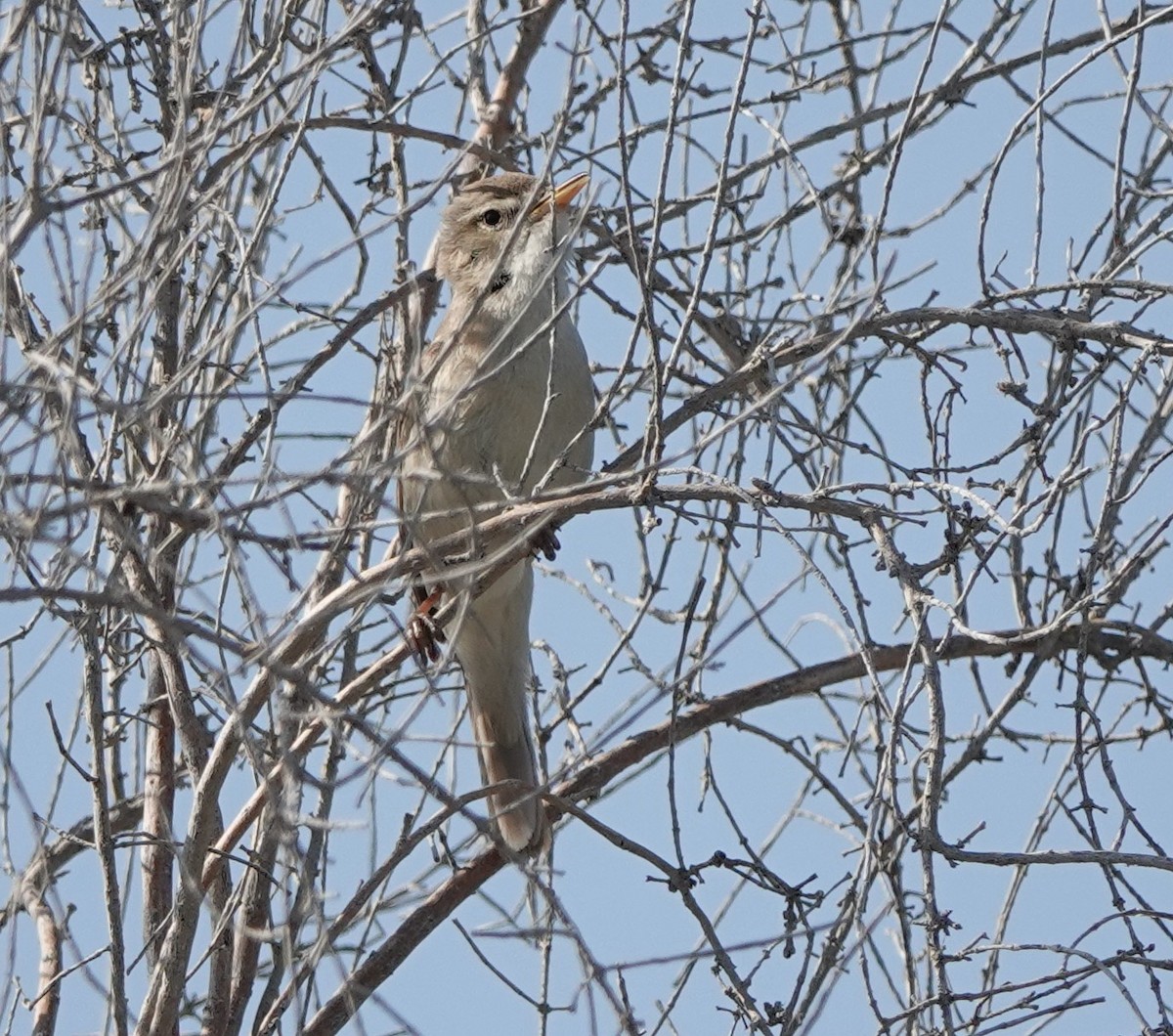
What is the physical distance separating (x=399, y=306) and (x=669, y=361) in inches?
55.7

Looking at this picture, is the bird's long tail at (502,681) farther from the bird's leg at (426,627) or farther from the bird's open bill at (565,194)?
the bird's open bill at (565,194)

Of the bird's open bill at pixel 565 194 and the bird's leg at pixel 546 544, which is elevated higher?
the bird's open bill at pixel 565 194

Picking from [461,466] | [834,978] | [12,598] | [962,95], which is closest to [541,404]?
[461,466]

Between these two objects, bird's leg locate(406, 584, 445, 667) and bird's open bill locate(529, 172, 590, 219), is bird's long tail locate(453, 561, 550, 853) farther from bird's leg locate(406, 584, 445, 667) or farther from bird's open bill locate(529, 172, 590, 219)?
bird's open bill locate(529, 172, 590, 219)

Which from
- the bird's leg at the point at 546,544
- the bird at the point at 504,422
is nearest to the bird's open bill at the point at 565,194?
the bird at the point at 504,422

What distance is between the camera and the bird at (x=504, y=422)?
5156mm

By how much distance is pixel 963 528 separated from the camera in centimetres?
345

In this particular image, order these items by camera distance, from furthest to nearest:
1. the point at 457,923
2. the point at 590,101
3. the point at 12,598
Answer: the point at 590,101 → the point at 457,923 → the point at 12,598

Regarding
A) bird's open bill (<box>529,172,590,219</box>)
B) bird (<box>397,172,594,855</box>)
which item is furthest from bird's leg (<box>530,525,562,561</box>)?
bird's open bill (<box>529,172,590,219</box>)

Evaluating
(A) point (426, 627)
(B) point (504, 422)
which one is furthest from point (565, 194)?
(A) point (426, 627)

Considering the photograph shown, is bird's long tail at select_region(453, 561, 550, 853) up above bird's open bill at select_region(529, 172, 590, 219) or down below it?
below

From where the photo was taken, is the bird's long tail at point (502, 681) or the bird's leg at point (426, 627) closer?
the bird's leg at point (426, 627)

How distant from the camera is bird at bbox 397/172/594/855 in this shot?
5.16 meters

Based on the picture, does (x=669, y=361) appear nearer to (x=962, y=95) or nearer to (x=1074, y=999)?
(x=1074, y=999)
